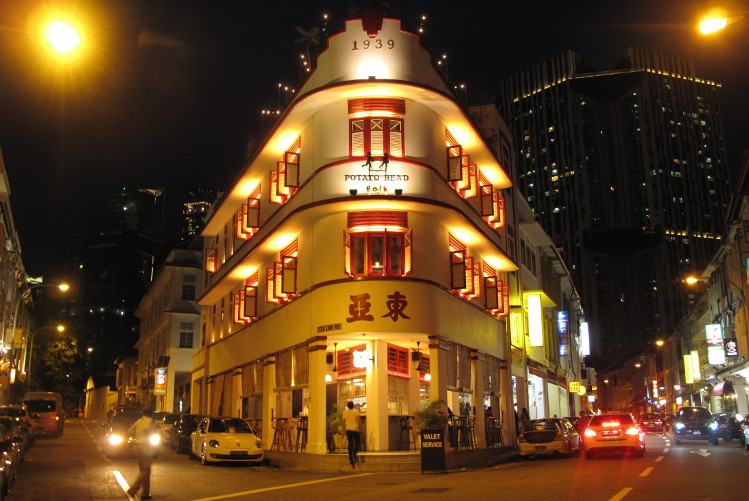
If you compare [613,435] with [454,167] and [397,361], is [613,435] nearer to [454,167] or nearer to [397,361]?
[397,361]

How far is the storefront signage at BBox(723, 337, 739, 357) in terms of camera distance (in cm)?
5166

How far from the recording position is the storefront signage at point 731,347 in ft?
169

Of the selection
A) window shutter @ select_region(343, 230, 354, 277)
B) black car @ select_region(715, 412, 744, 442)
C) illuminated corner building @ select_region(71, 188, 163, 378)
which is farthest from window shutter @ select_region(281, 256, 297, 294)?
illuminated corner building @ select_region(71, 188, 163, 378)

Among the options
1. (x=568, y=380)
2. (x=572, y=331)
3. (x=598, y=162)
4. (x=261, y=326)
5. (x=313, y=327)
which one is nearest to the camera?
(x=313, y=327)

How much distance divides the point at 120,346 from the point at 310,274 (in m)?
106

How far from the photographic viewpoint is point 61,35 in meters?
8.53

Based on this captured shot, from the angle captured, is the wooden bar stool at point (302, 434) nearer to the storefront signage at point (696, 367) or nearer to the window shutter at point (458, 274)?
the window shutter at point (458, 274)

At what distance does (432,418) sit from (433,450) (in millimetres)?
1564

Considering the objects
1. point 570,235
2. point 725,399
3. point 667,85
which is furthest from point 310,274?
point 667,85

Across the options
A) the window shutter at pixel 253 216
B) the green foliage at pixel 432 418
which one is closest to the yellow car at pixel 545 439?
the green foliage at pixel 432 418

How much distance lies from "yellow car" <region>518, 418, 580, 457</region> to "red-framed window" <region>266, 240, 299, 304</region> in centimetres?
988

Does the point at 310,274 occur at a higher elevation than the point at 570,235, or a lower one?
lower

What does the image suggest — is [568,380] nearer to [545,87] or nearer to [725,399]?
[725,399]

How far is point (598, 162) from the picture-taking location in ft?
492
